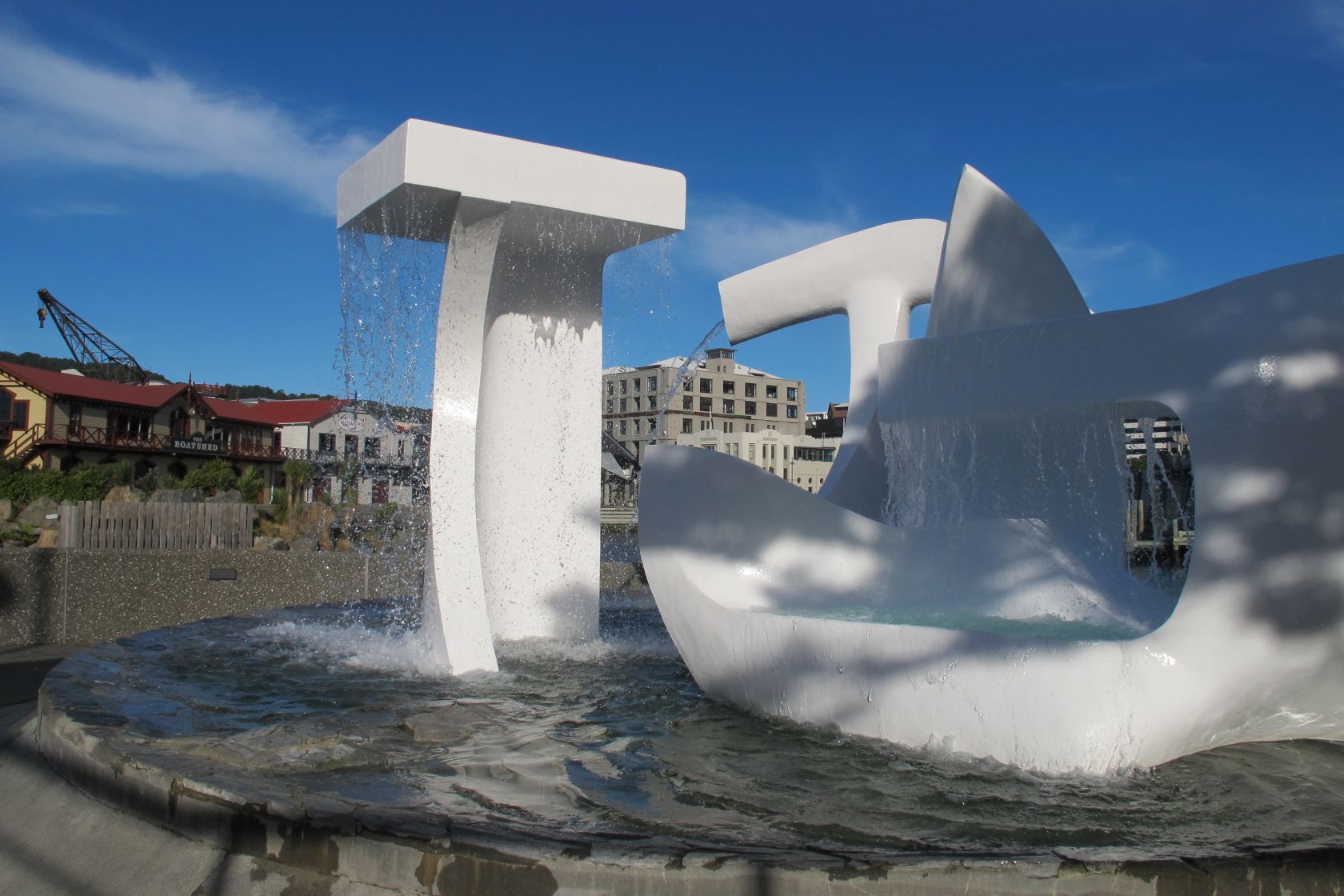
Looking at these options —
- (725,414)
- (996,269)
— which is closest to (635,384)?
(725,414)

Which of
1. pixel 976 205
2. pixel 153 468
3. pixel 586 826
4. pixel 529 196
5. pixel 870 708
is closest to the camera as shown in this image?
pixel 586 826

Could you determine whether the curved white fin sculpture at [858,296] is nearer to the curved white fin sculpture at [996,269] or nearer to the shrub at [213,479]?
the curved white fin sculpture at [996,269]

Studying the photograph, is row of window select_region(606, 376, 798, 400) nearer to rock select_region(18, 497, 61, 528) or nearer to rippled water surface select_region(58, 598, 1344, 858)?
rock select_region(18, 497, 61, 528)

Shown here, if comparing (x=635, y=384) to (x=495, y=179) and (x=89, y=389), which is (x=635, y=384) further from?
(x=495, y=179)

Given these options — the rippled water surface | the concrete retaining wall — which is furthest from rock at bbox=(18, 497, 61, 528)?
the rippled water surface

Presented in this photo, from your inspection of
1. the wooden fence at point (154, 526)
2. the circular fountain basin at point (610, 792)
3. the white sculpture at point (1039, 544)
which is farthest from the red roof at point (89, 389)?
the white sculpture at point (1039, 544)

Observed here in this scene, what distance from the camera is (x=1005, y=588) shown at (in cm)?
655

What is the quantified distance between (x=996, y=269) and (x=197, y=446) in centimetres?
3907

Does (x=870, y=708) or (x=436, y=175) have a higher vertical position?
(x=436, y=175)

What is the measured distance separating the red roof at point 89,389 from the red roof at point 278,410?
2719mm

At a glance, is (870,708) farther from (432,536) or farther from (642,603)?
(642,603)

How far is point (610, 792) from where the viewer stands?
3986 millimetres

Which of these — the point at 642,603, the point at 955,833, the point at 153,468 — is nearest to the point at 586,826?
the point at 955,833

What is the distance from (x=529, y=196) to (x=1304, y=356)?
166 inches
